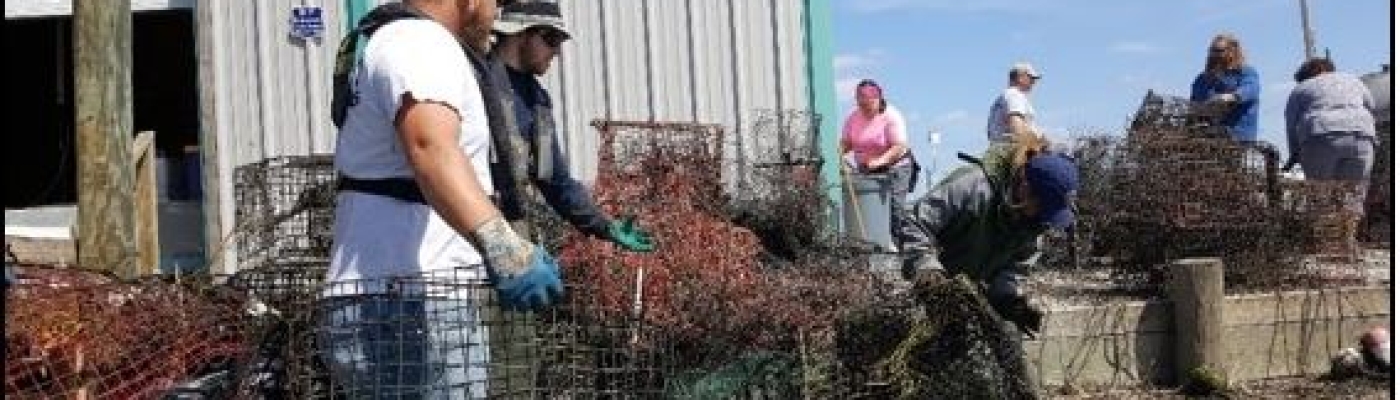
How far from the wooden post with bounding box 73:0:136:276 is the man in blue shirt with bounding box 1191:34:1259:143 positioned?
5.56m

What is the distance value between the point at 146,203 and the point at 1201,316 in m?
5.03

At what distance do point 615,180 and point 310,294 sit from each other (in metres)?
2.68

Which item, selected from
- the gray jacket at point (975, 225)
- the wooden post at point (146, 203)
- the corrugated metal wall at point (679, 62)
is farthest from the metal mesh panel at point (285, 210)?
the corrugated metal wall at point (679, 62)

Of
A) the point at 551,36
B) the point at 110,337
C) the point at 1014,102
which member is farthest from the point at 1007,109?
the point at 110,337

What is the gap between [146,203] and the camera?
8812mm

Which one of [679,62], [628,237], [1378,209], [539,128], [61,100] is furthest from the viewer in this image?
[61,100]

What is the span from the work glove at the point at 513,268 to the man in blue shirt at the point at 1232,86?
278 inches

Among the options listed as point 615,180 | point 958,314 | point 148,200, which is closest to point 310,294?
point 958,314

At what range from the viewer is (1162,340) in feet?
25.3

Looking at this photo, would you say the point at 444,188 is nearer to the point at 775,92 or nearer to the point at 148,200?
the point at 148,200

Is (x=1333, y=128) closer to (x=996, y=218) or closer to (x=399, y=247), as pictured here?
(x=996, y=218)

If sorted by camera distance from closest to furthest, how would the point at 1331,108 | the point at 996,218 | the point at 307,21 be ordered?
the point at 996,218, the point at 307,21, the point at 1331,108

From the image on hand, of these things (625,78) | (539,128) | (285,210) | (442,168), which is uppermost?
(625,78)

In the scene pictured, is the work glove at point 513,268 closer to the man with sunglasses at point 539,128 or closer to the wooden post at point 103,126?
the man with sunglasses at point 539,128
